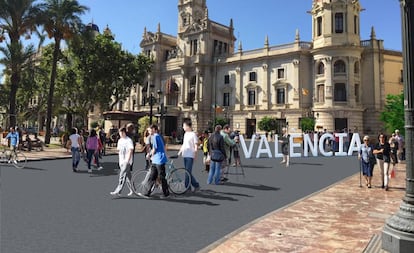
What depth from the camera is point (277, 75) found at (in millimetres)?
44312

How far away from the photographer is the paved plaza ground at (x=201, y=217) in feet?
15.6

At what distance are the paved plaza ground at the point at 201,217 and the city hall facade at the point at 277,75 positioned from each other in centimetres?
2056

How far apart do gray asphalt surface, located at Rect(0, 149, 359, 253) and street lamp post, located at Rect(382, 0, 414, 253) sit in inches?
96.9

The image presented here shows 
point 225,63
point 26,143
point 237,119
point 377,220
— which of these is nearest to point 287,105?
point 237,119

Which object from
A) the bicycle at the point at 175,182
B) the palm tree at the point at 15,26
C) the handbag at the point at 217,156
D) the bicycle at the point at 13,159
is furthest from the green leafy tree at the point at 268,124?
the bicycle at the point at 175,182

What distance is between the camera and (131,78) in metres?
37.0

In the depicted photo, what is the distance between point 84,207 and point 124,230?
1968 mm

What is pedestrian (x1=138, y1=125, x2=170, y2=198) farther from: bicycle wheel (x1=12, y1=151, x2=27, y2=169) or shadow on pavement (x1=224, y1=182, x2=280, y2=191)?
bicycle wheel (x1=12, y1=151, x2=27, y2=169)

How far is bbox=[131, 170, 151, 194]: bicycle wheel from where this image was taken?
8.18 metres

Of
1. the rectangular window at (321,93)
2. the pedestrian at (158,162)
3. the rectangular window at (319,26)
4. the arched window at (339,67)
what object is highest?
the rectangular window at (319,26)

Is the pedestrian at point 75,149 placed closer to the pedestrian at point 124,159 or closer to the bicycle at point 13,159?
the bicycle at point 13,159

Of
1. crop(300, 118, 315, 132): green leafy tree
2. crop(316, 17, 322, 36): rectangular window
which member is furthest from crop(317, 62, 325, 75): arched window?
crop(300, 118, 315, 132): green leafy tree

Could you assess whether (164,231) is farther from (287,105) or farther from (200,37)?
(200,37)

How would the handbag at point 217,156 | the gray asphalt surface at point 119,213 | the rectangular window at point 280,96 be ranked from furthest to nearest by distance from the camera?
the rectangular window at point 280,96, the handbag at point 217,156, the gray asphalt surface at point 119,213
